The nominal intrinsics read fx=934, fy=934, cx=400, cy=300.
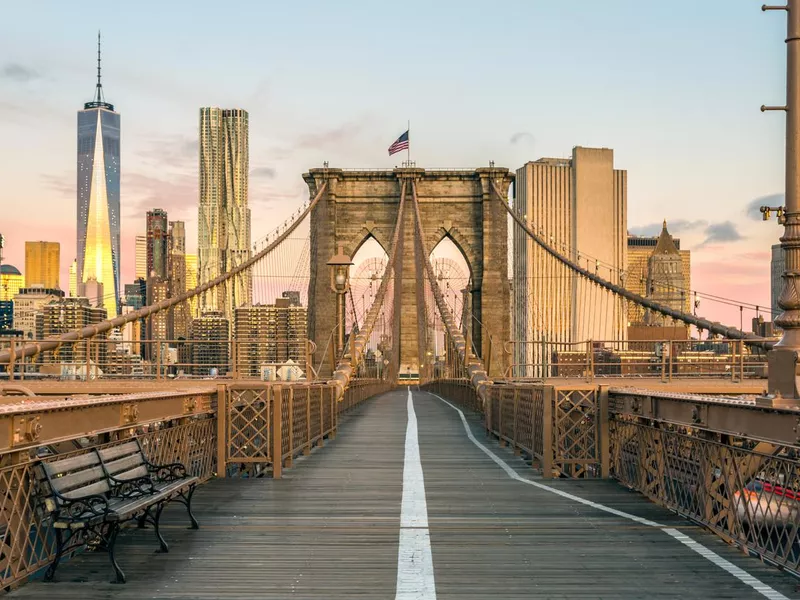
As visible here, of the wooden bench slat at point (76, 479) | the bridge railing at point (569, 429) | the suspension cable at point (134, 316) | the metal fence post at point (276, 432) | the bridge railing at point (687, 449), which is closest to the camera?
the wooden bench slat at point (76, 479)

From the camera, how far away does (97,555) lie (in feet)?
26.9

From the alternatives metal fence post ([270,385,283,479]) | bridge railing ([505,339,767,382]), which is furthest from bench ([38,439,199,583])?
bridge railing ([505,339,767,382])

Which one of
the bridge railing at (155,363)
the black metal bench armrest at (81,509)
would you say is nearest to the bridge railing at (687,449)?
the black metal bench armrest at (81,509)

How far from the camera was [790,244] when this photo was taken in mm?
10219

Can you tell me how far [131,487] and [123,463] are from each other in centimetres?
36

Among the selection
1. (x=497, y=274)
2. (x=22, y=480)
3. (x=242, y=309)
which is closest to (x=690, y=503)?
(x=22, y=480)

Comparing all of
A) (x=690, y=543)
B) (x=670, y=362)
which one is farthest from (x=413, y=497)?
(x=670, y=362)

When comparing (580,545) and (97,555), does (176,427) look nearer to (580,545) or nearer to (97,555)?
(97,555)

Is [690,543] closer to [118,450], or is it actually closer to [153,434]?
[118,450]

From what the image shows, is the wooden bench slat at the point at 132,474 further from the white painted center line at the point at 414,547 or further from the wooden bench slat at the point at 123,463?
the white painted center line at the point at 414,547

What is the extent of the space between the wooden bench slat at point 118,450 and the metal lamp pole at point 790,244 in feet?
21.3

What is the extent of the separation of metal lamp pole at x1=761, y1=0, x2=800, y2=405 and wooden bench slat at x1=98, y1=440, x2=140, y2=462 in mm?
6482

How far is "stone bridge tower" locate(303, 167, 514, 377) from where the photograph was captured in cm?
6962

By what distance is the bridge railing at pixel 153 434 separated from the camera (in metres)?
7.25
